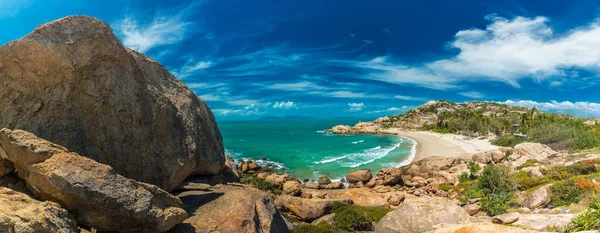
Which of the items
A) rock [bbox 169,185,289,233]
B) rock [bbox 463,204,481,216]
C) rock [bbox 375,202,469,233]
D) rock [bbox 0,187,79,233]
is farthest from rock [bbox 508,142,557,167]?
rock [bbox 0,187,79,233]

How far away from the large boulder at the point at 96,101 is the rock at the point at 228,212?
133 centimetres

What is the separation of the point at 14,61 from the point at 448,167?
162ft

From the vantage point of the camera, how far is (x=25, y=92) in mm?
9461

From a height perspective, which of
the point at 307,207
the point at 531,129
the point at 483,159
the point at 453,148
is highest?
the point at 531,129

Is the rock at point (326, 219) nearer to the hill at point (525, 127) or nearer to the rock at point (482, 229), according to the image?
the rock at point (482, 229)

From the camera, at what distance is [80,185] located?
6996 millimetres

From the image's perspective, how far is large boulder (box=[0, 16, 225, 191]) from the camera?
9.28m

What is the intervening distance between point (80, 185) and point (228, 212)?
477 centimetres

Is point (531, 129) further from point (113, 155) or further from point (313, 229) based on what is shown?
point (113, 155)

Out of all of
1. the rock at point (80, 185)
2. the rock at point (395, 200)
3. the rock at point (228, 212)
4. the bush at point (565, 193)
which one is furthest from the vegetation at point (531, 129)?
the rock at point (80, 185)

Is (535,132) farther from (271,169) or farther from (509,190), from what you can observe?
(271,169)

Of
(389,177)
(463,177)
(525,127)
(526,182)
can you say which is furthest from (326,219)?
(525,127)

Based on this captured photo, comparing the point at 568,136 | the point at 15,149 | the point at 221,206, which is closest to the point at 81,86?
the point at 15,149

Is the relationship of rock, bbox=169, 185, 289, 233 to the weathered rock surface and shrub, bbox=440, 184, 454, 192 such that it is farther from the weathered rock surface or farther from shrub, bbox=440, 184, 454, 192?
shrub, bbox=440, 184, 454, 192
